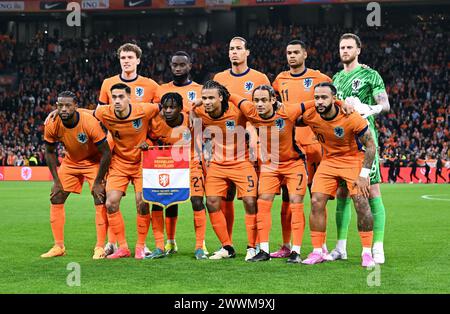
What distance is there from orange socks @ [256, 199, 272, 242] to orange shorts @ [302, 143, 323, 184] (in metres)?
0.86

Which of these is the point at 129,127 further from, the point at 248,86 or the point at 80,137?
the point at 248,86

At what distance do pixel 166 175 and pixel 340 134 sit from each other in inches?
77.9

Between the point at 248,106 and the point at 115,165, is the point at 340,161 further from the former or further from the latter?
the point at 115,165

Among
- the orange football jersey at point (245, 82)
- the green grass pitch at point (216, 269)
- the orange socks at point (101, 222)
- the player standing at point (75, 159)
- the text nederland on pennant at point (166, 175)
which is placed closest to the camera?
the green grass pitch at point (216, 269)

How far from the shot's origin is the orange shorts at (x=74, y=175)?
9102mm

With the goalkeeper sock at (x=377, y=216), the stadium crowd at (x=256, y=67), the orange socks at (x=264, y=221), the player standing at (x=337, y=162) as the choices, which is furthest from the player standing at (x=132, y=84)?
the stadium crowd at (x=256, y=67)

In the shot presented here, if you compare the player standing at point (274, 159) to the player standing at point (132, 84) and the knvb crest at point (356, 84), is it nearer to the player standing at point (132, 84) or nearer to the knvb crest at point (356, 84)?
the knvb crest at point (356, 84)

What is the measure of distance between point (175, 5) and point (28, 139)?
9.64 metres

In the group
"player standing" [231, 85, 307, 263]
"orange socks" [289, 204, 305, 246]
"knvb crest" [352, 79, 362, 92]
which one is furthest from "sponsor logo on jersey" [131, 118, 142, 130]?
"knvb crest" [352, 79, 362, 92]

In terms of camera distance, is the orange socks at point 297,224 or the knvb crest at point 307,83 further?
the knvb crest at point 307,83

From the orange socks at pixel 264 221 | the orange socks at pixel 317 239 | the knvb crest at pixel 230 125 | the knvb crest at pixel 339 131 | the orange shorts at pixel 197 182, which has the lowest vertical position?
the orange socks at pixel 317 239

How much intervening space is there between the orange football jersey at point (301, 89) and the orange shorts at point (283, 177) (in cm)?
44

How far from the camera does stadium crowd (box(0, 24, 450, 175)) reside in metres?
→ 33.3
